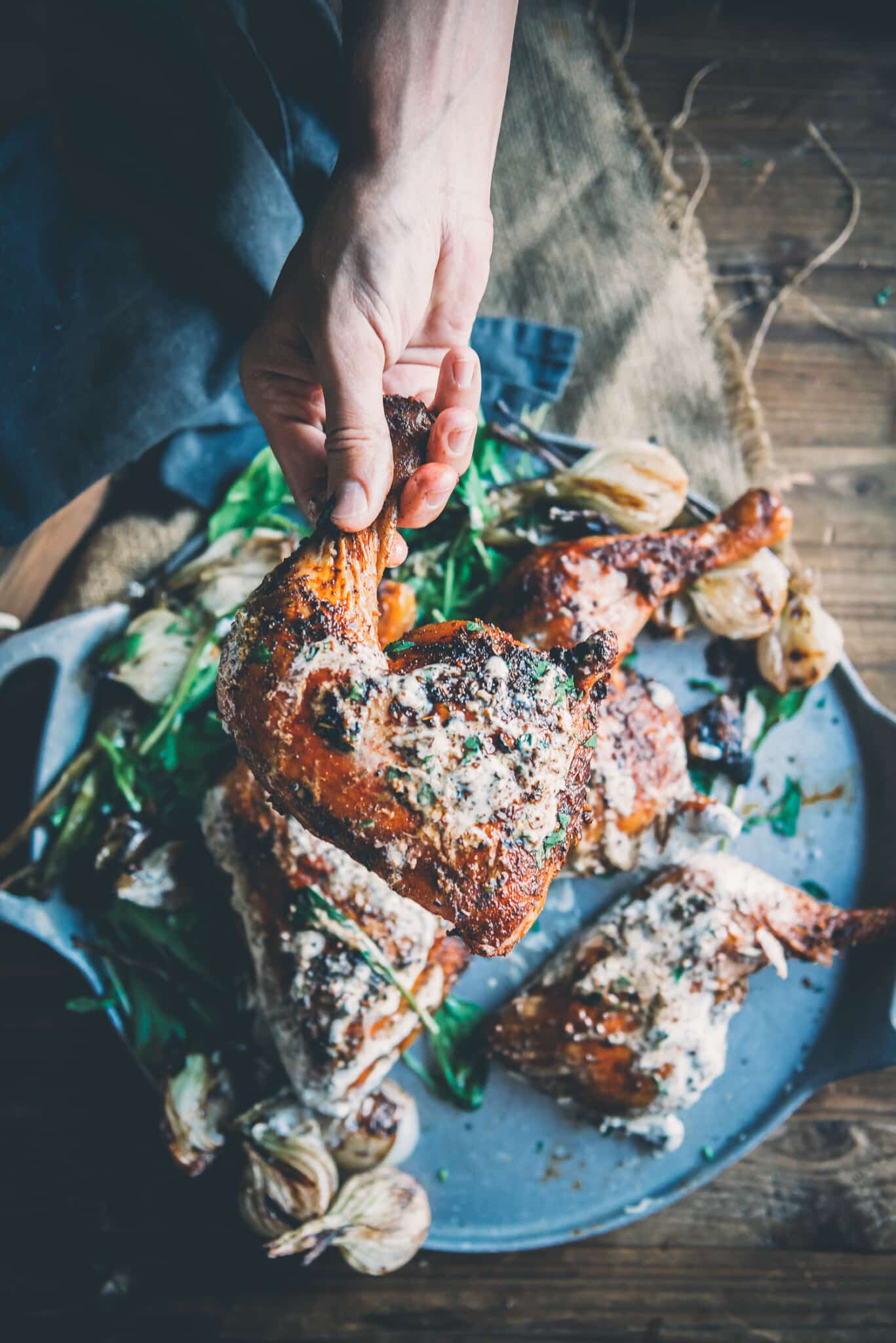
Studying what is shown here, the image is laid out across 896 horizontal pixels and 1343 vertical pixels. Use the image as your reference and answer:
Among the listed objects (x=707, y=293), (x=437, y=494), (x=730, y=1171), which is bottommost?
(x=730, y=1171)

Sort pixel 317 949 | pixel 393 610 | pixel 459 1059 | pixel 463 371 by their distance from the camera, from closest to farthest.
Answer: pixel 463 371, pixel 317 949, pixel 393 610, pixel 459 1059

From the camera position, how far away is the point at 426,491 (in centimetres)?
118

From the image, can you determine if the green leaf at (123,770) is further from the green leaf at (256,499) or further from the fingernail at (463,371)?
the fingernail at (463,371)

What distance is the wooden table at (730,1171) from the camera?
1.72 metres

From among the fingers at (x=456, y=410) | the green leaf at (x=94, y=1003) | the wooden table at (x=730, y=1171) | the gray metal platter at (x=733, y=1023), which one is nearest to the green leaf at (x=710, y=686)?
the gray metal platter at (x=733, y=1023)

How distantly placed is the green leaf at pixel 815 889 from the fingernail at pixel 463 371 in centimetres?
113

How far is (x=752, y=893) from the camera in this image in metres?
1.54

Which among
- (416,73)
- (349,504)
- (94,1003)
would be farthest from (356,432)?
(94,1003)

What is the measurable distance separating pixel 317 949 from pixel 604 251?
1554 mm

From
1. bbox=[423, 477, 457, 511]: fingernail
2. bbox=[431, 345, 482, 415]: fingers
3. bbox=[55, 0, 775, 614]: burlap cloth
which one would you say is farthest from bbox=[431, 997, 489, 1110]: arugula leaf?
bbox=[55, 0, 775, 614]: burlap cloth

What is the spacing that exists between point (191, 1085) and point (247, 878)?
37 centimetres

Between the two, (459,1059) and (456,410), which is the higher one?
(456,410)

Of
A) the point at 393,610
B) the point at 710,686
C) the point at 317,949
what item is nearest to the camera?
the point at 317,949

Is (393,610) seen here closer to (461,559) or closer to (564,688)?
(461,559)
